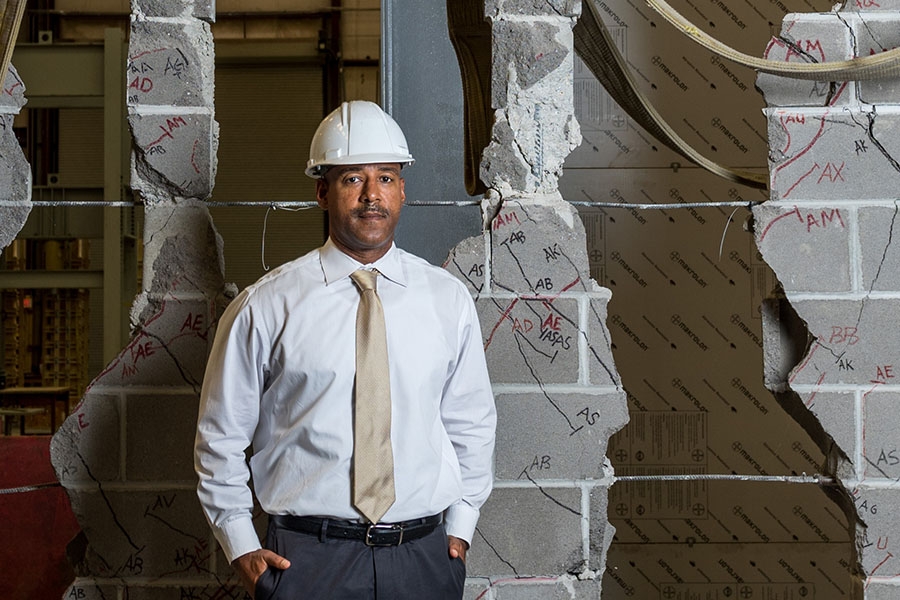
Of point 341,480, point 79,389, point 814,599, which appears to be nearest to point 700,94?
point 814,599

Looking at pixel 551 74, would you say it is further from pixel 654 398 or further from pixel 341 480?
pixel 654 398

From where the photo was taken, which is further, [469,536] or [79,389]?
[79,389]

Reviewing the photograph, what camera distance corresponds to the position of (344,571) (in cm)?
185

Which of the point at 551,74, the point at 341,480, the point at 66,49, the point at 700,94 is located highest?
the point at 66,49

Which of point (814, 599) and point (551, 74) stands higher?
point (551, 74)

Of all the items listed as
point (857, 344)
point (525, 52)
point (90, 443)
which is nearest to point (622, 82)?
point (525, 52)

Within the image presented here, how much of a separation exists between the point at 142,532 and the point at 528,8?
1640mm

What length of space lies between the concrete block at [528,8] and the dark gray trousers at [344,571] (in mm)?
1352

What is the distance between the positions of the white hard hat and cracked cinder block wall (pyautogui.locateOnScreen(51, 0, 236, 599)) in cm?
58

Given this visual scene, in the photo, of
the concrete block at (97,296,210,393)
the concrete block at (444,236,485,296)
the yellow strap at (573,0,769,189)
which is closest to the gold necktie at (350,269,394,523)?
the concrete block at (444,236,485,296)

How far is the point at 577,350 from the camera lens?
251cm

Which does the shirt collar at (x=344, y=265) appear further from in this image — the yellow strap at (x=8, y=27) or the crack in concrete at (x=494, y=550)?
the yellow strap at (x=8, y=27)

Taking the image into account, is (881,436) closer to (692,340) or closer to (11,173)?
(11,173)

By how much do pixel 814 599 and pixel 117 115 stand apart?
15.6 feet
